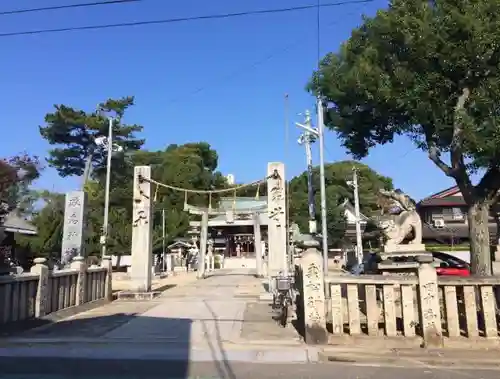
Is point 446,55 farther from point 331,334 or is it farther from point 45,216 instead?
point 45,216

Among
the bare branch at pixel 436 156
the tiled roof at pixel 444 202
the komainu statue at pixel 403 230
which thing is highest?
the tiled roof at pixel 444 202

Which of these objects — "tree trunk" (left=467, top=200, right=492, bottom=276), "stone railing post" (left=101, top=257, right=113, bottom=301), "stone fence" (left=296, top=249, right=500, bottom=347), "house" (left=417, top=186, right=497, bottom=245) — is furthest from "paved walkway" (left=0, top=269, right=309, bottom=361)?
"house" (left=417, top=186, right=497, bottom=245)

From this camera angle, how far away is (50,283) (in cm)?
1253

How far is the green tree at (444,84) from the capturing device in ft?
34.0

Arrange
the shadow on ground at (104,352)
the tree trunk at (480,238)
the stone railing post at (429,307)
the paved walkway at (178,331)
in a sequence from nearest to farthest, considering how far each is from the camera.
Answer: the shadow on ground at (104,352), the stone railing post at (429,307), the paved walkway at (178,331), the tree trunk at (480,238)

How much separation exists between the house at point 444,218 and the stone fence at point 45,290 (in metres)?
38.6

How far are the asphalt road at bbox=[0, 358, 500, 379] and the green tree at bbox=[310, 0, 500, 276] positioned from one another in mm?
5403

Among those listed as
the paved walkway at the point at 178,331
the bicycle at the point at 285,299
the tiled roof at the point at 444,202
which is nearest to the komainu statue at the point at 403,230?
the bicycle at the point at 285,299

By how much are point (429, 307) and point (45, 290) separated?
29.4 feet

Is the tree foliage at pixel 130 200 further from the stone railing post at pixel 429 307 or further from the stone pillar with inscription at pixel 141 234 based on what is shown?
the stone railing post at pixel 429 307

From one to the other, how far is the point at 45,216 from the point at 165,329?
66.7ft

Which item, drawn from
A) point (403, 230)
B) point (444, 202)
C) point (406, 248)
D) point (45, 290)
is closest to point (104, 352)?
point (45, 290)

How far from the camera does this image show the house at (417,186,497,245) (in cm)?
4869

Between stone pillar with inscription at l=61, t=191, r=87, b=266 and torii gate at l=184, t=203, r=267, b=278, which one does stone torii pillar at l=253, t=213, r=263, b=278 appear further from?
stone pillar with inscription at l=61, t=191, r=87, b=266
